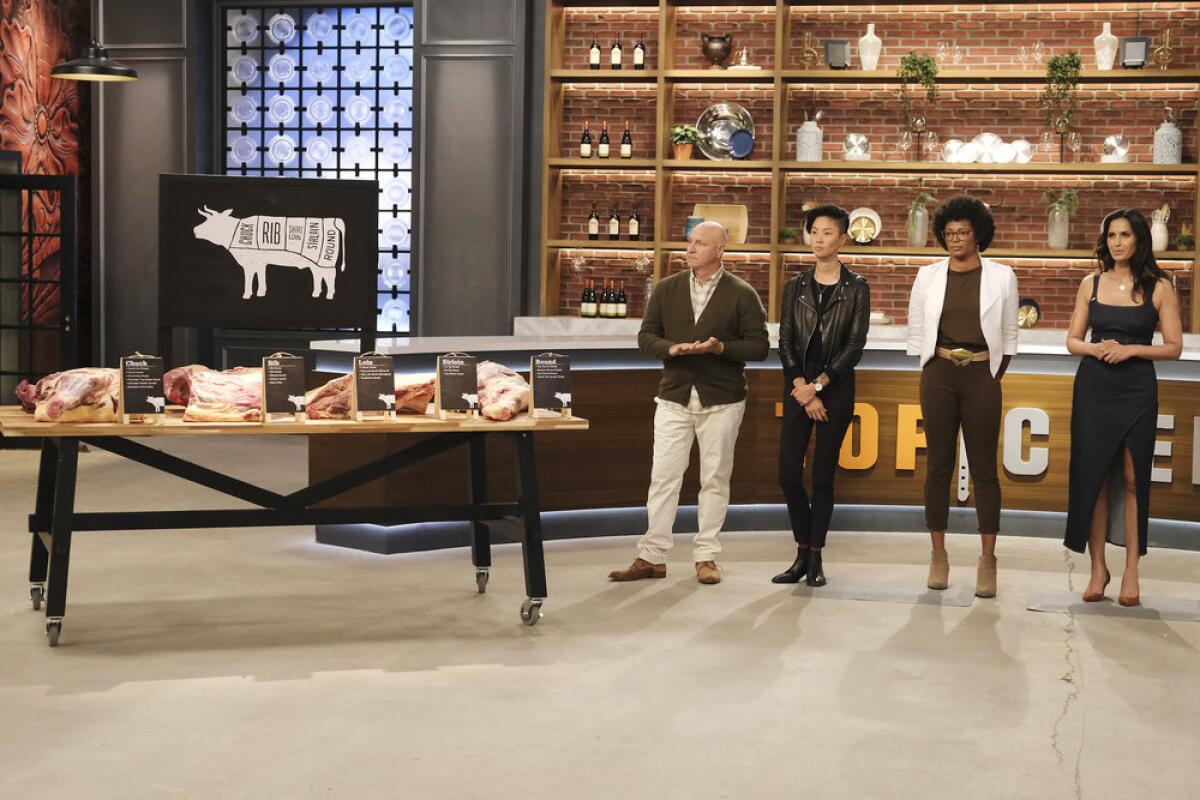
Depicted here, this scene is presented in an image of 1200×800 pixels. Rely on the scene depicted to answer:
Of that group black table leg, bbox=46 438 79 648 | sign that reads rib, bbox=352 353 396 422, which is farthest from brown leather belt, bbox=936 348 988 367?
black table leg, bbox=46 438 79 648

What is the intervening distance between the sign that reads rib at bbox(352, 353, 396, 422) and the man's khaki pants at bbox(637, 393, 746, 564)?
131cm

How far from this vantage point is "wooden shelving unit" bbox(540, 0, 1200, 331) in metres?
8.81

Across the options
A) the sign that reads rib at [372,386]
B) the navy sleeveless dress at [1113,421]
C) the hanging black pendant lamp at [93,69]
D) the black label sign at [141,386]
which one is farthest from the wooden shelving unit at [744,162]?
the black label sign at [141,386]

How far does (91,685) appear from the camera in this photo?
12.8ft

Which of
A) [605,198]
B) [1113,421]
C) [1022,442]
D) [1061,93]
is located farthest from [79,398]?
[1061,93]

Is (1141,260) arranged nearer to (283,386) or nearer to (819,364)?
(819,364)

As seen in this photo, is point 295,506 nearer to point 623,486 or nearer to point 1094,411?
point 623,486

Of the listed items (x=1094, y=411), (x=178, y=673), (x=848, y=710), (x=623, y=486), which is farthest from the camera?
(x=623, y=486)

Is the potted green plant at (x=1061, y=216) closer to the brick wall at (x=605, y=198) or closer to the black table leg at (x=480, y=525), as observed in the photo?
the brick wall at (x=605, y=198)

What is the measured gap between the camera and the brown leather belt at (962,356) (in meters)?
5.07

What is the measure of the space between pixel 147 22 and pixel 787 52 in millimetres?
4690

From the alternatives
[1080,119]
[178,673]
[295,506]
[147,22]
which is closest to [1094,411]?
[295,506]

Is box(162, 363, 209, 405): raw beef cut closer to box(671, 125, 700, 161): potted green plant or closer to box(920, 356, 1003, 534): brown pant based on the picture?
box(920, 356, 1003, 534): brown pant

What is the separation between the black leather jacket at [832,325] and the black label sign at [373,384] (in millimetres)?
1616
